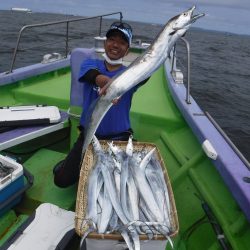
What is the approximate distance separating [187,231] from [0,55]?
21.1 m

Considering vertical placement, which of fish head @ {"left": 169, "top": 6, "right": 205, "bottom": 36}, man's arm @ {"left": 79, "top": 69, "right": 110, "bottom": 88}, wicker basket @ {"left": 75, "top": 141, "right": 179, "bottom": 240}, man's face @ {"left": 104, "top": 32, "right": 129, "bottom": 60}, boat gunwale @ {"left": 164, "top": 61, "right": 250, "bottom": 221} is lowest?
wicker basket @ {"left": 75, "top": 141, "right": 179, "bottom": 240}

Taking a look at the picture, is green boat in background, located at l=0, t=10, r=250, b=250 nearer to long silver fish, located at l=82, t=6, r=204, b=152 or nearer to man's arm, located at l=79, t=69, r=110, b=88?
man's arm, located at l=79, t=69, r=110, b=88

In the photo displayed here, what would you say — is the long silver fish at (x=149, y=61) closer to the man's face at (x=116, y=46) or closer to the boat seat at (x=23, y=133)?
the man's face at (x=116, y=46)

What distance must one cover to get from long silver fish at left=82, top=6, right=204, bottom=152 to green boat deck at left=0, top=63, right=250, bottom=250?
4.74 ft

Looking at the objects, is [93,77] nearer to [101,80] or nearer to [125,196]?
[101,80]

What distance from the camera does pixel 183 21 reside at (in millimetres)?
2471

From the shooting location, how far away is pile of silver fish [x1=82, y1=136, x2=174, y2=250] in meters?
2.46

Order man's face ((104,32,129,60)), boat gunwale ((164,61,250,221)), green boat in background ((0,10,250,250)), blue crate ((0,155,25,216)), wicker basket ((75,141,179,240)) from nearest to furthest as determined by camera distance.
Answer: wicker basket ((75,141,179,240)) < boat gunwale ((164,61,250,221)) < green boat in background ((0,10,250,250)) < blue crate ((0,155,25,216)) < man's face ((104,32,129,60))

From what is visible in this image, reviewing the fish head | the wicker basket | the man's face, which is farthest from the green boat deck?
the fish head

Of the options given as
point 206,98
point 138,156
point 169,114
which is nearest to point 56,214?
point 138,156

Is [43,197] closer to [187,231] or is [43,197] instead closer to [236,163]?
[187,231]

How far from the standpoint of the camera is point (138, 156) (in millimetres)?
3428

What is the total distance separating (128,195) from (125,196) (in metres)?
0.05

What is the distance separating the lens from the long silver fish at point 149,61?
8.19 feet
